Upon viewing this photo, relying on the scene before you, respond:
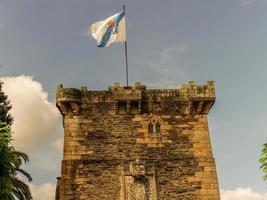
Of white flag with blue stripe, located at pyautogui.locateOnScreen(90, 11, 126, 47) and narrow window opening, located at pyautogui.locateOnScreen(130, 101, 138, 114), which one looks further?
white flag with blue stripe, located at pyautogui.locateOnScreen(90, 11, 126, 47)

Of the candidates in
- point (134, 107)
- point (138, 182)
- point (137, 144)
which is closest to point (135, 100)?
point (134, 107)

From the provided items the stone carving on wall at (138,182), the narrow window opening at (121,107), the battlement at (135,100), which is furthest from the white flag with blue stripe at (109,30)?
the stone carving on wall at (138,182)

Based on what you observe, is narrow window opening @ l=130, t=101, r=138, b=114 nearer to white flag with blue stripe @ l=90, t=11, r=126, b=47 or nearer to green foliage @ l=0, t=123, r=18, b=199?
white flag with blue stripe @ l=90, t=11, r=126, b=47

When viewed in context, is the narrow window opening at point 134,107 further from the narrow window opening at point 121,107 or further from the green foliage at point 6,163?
the green foliage at point 6,163

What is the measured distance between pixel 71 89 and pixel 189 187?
6.73m

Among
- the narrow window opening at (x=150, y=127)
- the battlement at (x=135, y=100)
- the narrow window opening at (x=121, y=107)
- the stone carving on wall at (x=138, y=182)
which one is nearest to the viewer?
the stone carving on wall at (x=138, y=182)

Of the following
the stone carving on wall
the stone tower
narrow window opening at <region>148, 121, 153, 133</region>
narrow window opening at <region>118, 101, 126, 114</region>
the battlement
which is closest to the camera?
the stone carving on wall

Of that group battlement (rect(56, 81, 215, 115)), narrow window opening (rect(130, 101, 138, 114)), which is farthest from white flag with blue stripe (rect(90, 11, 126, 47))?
narrow window opening (rect(130, 101, 138, 114))

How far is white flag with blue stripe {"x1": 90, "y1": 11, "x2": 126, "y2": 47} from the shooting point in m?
18.8

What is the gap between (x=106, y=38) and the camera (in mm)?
18859

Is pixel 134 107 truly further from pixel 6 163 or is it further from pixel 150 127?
pixel 6 163

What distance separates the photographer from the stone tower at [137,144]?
16.1 meters

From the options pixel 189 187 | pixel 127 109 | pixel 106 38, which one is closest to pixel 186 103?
pixel 127 109

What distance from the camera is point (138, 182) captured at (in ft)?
53.2
